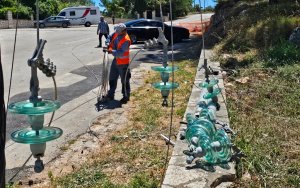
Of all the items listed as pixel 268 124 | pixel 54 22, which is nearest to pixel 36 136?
pixel 268 124

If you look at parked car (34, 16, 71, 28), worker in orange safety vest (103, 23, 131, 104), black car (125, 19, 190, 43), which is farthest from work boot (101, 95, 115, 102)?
parked car (34, 16, 71, 28)

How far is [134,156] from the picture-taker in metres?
4.98

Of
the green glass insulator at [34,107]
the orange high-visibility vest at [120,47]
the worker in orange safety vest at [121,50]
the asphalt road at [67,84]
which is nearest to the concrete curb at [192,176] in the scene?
the green glass insulator at [34,107]

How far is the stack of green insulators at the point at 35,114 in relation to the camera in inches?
83.7

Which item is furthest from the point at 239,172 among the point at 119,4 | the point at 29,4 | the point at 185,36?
the point at 119,4

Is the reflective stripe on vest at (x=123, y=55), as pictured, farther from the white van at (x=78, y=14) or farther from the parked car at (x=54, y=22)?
the white van at (x=78, y=14)

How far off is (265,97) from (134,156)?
2.86 meters

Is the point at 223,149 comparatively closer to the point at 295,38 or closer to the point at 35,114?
the point at 35,114

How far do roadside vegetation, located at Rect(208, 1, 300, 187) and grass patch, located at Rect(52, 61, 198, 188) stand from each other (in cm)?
92

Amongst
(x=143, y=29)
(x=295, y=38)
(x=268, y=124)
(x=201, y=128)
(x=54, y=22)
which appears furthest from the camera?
(x=54, y=22)

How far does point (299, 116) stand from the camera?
18.1 feet

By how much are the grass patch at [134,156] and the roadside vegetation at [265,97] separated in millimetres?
919

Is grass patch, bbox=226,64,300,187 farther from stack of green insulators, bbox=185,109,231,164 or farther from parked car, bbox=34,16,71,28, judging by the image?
parked car, bbox=34,16,71,28

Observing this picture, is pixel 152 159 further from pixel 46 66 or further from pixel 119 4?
pixel 119 4
